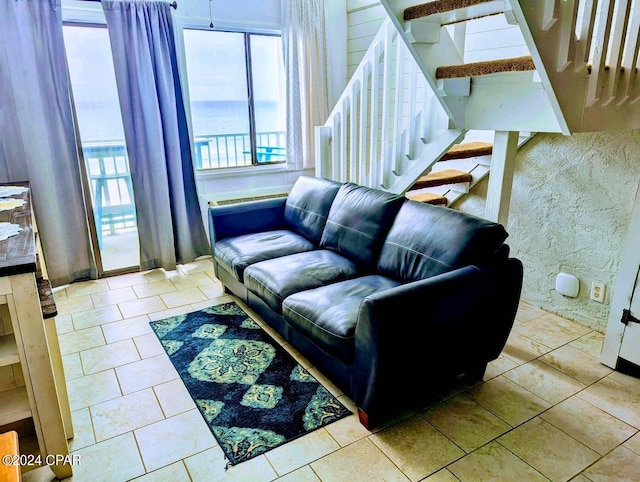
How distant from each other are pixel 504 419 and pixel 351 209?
144 cm

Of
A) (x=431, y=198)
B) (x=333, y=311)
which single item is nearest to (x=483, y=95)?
(x=431, y=198)

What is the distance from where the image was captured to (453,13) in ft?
6.31

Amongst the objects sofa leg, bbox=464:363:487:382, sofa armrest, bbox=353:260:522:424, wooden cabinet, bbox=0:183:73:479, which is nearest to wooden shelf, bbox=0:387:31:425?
wooden cabinet, bbox=0:183:73:479

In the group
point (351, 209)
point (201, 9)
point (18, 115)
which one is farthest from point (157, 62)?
point (351, 209)

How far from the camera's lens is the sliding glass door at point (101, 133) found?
3.43m

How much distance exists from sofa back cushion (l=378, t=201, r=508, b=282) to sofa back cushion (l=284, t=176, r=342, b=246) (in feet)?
2.25

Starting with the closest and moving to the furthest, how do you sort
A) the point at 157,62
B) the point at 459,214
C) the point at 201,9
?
the point at 459,214 → the point at 157,62 → the point at 201,9

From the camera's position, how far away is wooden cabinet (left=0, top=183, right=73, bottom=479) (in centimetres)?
148

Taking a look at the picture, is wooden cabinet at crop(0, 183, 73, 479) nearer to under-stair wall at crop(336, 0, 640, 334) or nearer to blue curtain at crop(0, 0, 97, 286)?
blue curtain at crop(0, 0, 97, 286)

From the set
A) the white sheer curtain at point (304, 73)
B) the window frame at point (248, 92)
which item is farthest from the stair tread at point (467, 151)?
the window frame at point (248, 92)

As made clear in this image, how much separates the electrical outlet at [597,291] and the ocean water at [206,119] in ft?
9.89

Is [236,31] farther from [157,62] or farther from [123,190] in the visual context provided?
[123,190]

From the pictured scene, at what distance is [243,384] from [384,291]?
948 millimetres

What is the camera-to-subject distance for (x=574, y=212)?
275 cm
